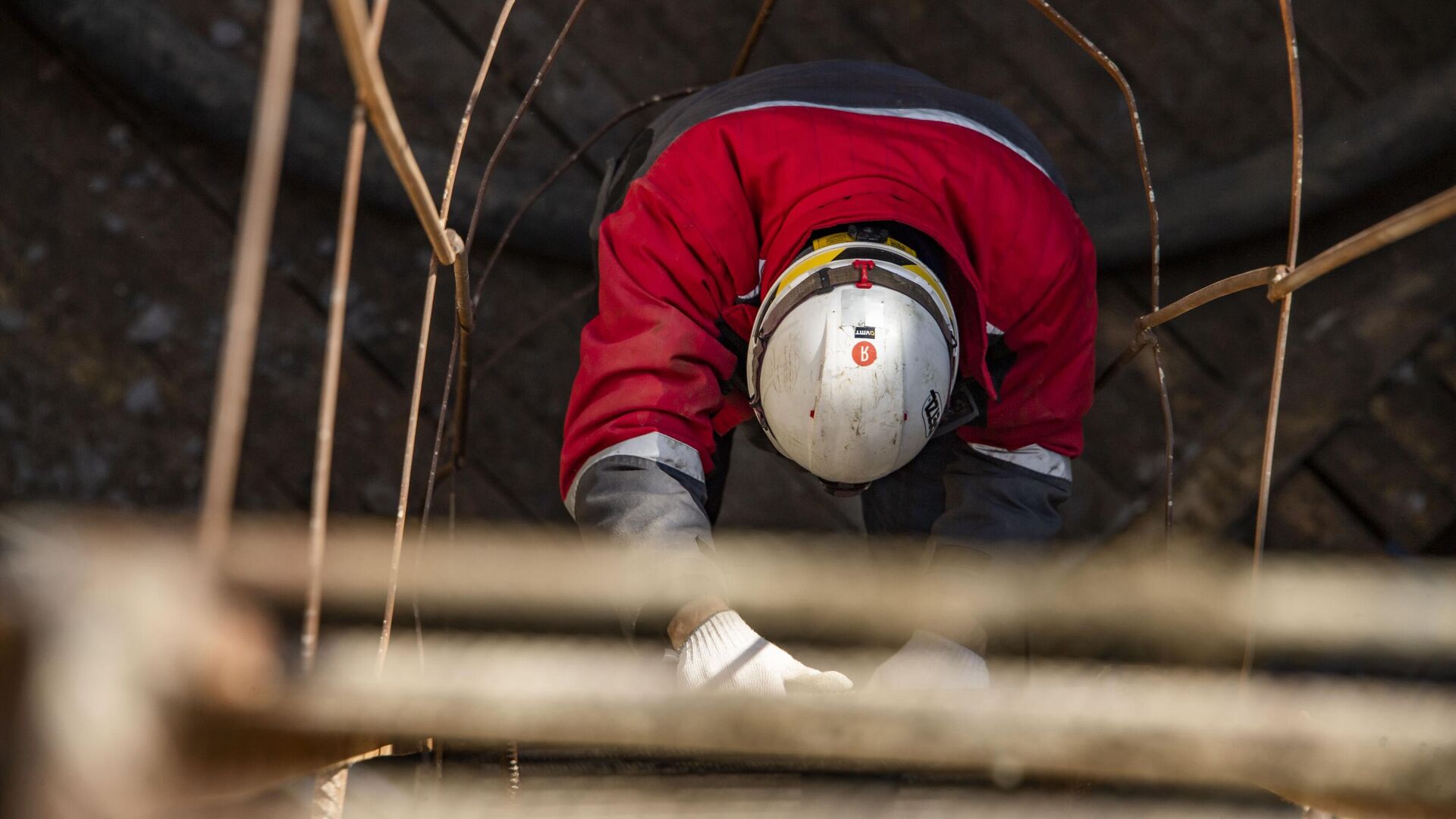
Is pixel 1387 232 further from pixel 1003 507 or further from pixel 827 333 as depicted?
pixel 1003 507

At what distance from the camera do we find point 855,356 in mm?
1125

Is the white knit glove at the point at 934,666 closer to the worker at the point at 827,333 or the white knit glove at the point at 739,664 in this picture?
the worker at the point at 827,333

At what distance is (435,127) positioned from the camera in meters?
1.95

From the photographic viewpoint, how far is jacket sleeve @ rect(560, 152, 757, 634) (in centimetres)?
121

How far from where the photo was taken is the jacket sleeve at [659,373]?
121cm

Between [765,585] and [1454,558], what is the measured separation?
4.66ft

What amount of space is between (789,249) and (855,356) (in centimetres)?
15

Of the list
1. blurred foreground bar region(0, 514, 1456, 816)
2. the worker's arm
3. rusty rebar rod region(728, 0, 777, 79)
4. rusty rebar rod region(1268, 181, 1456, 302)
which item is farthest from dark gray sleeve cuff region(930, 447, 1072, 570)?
blurred foreground bar region(0, 514, 1456, 816)

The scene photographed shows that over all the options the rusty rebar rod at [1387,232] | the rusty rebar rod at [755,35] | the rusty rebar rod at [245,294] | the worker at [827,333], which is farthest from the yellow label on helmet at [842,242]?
the rusty rebar rod at [245,294]

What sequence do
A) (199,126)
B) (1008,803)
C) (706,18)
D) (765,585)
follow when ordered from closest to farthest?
(765,585) → (1008,803) → (199,126) → (706,18)

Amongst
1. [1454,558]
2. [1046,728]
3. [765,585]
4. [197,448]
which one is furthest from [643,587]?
[1454,558]

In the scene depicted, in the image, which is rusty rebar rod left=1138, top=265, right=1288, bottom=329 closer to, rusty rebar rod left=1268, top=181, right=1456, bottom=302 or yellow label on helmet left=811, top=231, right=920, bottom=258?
rusty rebar rod left=1268, top=181, right=1456, bottom=302

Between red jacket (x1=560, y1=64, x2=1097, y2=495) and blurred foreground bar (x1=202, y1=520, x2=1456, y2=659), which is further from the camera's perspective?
red jacket (x1=560, y1=64, x2=1097, y2=495)

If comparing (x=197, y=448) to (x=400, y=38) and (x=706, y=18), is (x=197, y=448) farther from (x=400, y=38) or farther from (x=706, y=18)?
(x=706, y=18)
